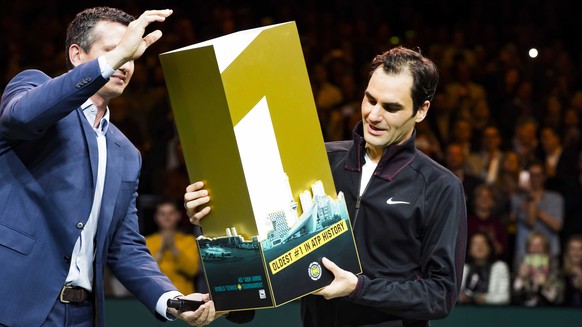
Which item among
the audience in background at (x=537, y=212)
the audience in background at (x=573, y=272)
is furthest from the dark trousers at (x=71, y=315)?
the audience in background at (x=537, y=212)

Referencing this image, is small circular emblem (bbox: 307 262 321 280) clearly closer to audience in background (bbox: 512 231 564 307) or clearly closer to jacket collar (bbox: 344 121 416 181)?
jacket collar (bbox: 344 121 416 181)

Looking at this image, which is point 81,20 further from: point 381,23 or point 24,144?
point 381,23

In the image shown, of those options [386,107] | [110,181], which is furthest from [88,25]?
[386,107]

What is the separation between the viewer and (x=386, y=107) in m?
3.11

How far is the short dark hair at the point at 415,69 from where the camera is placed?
312cm

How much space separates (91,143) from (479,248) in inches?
133

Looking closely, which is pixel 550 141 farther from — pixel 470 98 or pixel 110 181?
pixel 110 181

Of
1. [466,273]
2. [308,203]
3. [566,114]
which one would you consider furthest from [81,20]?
[566,114]

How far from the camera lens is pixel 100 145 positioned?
3.26 metres

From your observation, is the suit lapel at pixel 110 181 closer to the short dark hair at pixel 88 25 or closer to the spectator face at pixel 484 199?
the short dark hair at pixel 88 25

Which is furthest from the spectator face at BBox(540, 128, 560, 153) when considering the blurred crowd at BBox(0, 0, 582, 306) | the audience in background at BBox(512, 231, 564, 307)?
the audience in background at BBox(512, 231, 564, 307)

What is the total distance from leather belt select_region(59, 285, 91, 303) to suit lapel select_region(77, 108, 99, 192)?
32cm

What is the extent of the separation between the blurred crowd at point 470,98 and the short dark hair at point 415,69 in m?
2.82

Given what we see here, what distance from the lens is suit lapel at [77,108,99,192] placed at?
3119 mm
